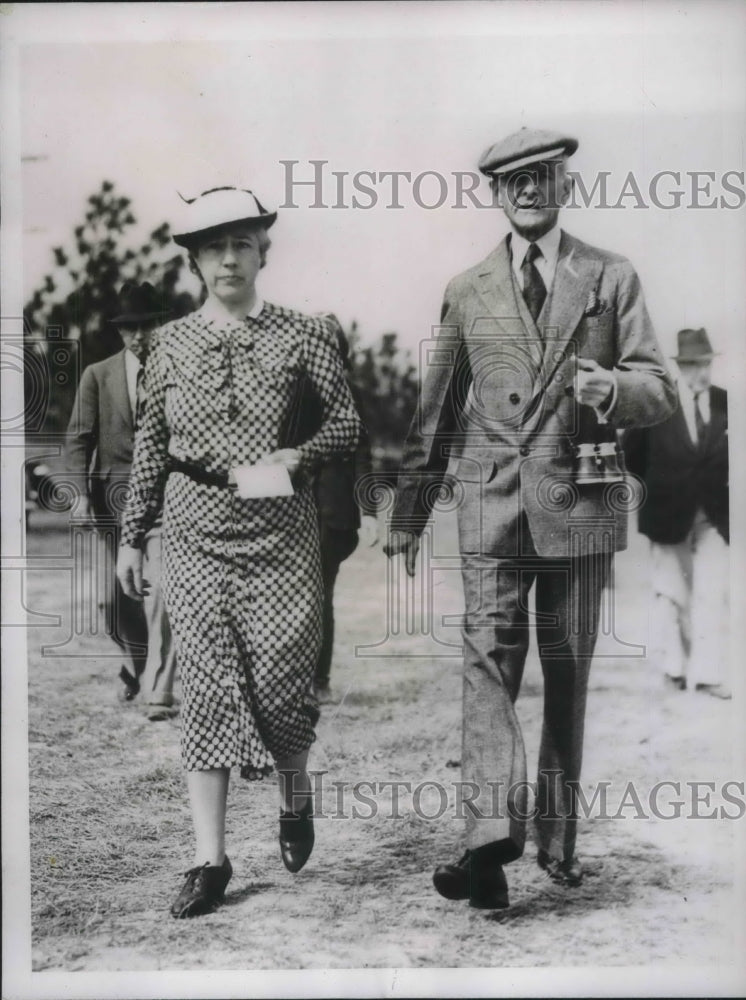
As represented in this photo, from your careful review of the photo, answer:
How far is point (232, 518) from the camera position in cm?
430

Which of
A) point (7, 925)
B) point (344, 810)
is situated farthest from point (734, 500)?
point (7, 925)

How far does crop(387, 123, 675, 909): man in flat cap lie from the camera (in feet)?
14.2

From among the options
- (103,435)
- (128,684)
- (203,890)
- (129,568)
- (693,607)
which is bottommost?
(203,890)

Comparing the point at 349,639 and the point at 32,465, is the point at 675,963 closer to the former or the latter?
the point at 349,639

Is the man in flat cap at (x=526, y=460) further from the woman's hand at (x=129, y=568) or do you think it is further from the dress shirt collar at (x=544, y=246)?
the woman's hand at (x=129, y=568)

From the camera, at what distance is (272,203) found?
14.5 ft

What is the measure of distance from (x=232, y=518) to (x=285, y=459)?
0.94 feet

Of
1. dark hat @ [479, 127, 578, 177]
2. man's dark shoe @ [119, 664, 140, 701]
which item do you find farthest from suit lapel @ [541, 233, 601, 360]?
man's dark shoe @ [119, 664, 140, 701]

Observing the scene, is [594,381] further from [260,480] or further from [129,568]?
[129,568]

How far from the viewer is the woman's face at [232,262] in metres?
4.40

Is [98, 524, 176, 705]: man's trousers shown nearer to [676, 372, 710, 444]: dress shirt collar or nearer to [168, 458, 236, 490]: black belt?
[168, 458, 236, 490]: black belt

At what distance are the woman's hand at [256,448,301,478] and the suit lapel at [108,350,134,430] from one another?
0.56 meters

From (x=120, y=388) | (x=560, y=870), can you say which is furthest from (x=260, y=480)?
(x=560, y=870)

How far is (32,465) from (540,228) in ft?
6.89
